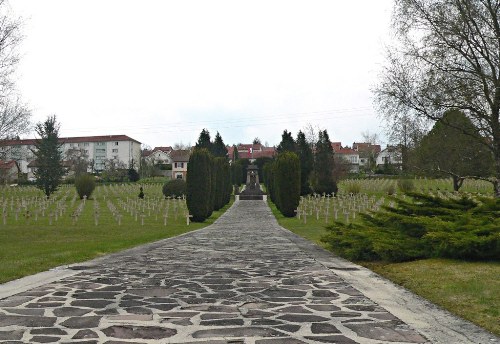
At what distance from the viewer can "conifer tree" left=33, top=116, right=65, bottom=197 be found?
5478cm

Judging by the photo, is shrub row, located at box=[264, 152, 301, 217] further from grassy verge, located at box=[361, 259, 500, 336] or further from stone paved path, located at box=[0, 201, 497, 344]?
grassy verge, located at box=[361, 259, 500, 336]

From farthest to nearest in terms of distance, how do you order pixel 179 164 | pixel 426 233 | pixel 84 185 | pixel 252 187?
pixel 179 164, pixel 252 187, pixel 84 185, pixel 426 233

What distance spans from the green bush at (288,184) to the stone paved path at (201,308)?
21242mm

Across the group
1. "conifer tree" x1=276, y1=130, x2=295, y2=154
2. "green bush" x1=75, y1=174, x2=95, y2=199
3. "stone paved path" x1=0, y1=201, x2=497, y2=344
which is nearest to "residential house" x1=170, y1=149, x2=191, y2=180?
"conifer tree" x1=276, y1=130, x2=295, y2=154

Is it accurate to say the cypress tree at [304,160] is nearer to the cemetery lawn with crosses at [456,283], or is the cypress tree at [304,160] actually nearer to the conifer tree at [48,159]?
the conifer tree at [48,159]

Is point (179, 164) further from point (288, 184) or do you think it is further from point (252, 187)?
point (288, 184)

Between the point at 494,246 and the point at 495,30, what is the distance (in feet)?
45.0

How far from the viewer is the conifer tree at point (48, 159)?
54.8 meters

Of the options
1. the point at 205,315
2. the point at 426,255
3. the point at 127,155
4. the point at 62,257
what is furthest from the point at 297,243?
the point at 127,155

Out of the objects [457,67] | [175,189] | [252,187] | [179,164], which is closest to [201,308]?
[457,67]

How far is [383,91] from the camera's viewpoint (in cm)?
2138

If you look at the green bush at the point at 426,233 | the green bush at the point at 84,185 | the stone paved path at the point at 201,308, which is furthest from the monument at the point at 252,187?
the stone paved path at the point at 201,308

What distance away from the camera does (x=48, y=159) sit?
56.7 metres

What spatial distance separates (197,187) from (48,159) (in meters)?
35.8
